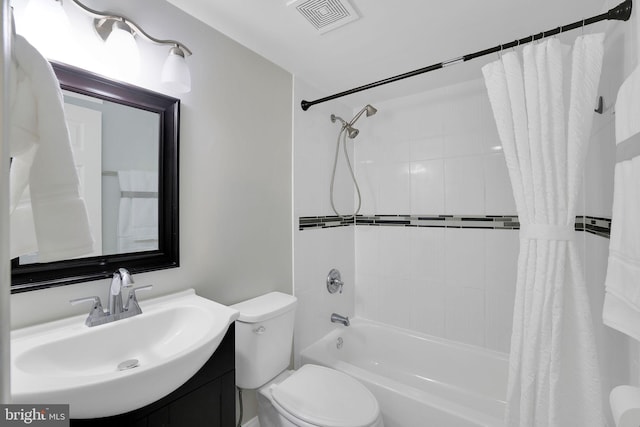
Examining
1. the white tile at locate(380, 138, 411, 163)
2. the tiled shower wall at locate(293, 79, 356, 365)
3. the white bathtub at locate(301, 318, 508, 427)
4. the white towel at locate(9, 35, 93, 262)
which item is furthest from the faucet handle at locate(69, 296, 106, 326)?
the white tile at locate(380, 138, 411, 163)

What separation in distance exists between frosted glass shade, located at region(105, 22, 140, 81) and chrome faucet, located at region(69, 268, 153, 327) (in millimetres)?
784

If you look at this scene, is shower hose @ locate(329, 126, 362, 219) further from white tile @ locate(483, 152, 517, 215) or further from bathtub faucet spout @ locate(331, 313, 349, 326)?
white tile @ locate(483, 152, 517, 215)

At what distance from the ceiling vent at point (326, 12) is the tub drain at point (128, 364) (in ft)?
5.09

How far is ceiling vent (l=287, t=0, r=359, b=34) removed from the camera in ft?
4.09

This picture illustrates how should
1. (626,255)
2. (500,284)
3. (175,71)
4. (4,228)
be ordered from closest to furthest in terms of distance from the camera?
(4,228) < (626,255) < (175,71) < (500,284)

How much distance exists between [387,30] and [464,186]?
118cm

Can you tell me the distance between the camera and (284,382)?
56.3 inches

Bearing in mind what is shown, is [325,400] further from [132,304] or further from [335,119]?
[335,119]

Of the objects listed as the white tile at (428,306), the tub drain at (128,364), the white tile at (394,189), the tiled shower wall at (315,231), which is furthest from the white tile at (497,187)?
the tub drain at (128,364)

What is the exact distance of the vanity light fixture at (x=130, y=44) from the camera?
1.06 meters

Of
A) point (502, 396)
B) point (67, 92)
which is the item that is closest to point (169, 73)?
point (67, 92)

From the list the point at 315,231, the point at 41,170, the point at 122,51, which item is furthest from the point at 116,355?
the point at 315,231

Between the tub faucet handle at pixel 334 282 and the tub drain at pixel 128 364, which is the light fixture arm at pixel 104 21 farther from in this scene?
the tub faucet handle at pixel 334 282

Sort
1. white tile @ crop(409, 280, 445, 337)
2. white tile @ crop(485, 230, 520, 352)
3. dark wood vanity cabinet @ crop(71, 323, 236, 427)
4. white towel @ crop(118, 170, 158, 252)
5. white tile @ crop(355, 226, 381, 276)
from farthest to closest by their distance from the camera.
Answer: white tile @ crop(355, 226, 381, 276) → white tile @ crop(409, 280, 445, 337) → white tile @ crop(485, 230, 520, 352) → white towel @ crop(118, 170, 158, 252) → dark wood vanity cabinet @ crop(71, 323, 236, 427)
